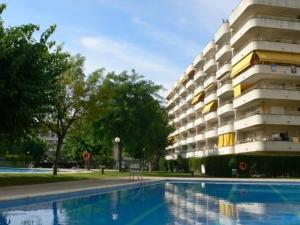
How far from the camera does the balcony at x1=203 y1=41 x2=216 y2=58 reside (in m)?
70.1

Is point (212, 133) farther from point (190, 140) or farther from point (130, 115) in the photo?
point (130, 115)

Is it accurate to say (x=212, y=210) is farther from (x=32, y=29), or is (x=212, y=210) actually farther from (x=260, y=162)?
(x=260, y=162)

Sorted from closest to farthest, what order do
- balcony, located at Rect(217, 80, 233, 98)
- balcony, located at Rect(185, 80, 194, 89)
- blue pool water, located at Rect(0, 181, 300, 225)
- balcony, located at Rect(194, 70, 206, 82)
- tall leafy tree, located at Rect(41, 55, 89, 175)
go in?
blue pool water, located at Rect(0, 181, 300, 225) → tall leafy tree, located at Rect(41, 55, 89, 175) → balcony, located at Rect(217, 80, 233, 98) → balcony, located at Rect(194, 70, 206, 82) → balcony, located at Rect(185, 80, 194, 89)

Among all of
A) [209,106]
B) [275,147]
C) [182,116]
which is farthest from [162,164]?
[275,147]

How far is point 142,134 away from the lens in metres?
50.8

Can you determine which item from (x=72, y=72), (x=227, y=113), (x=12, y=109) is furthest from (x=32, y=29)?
(x=227, y=113)

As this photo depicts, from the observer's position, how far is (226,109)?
2320 inches

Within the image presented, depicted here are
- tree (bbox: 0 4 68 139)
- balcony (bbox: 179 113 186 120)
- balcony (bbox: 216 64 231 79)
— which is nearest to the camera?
tree (bbox: 0 4 68 139)

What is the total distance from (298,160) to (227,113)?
1785cm

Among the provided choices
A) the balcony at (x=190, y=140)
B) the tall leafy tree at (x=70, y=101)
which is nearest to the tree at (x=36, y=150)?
the balcony at (x=190, y=140)

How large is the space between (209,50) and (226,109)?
1602cm

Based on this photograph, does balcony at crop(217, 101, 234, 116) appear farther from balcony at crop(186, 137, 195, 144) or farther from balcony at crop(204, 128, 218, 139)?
balcony at crop(186, 137, 195, 144)

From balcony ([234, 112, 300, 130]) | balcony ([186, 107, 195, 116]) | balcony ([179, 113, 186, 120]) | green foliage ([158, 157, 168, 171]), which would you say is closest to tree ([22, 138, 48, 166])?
green foliage ([158, 157, 168, 171])

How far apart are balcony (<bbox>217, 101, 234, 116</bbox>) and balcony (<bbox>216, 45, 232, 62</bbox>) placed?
623cm
